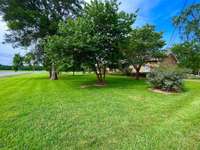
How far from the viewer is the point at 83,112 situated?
267 inches

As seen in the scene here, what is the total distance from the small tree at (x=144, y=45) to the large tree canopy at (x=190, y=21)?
9.84ft

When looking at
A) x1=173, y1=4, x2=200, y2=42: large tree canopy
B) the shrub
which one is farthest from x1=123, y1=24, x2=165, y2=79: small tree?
the shrub

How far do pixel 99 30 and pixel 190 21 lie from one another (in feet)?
37.0

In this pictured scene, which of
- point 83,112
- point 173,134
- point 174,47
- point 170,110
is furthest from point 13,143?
point 174,47

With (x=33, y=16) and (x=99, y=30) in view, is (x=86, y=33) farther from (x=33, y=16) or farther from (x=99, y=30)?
(x=33, y=16)

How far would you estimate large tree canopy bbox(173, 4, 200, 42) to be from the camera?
65.7ft

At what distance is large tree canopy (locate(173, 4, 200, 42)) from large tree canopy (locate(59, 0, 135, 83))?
326 inches

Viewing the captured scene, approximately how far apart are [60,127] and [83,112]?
170cm

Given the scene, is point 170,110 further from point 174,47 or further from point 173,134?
point 174,47

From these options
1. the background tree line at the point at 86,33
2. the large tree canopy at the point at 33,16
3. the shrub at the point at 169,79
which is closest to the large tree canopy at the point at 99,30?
the background tree line at the point at 86,33

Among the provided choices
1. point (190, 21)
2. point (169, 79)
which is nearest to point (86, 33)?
point (169, 79)

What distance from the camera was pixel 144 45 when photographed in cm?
2253

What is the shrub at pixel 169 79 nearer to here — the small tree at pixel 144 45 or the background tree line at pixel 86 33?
the background tree line at pixel 86 33

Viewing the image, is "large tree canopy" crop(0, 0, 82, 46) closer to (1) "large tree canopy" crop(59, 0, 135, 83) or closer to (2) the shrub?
(1) "large tree canopy" crop(59, 0, 135, 83)
